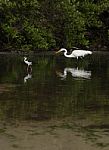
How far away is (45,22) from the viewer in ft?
Answer: 108

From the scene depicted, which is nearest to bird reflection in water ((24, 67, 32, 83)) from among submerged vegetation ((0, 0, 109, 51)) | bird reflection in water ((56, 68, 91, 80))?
bird reflection in water ((56, 68, 91, 80))

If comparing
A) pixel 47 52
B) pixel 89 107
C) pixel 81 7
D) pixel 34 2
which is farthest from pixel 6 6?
pixel 89 107

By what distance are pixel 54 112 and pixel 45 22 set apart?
2243 cm

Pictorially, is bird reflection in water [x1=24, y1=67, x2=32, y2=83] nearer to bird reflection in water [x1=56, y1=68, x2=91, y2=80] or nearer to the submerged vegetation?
bird reflection in water [x1=56, y1=68, x2=91, y2=80]

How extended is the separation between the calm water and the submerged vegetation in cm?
1264

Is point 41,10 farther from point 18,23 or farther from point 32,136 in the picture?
point 32,136

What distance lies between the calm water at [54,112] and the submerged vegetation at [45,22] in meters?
12.6

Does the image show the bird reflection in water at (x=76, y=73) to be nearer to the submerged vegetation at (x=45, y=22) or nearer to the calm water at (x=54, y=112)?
the calm water at (x=54, y=112)

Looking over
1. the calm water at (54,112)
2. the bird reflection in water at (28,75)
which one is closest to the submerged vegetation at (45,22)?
the bird reflection in water at (28,75)

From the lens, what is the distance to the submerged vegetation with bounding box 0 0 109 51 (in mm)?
31031

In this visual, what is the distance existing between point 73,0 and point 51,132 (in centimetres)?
2542

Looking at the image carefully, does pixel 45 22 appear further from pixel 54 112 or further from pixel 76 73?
pixel 54 112

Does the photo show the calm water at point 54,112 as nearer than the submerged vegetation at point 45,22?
Yes

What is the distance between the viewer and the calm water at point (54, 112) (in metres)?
8.30
